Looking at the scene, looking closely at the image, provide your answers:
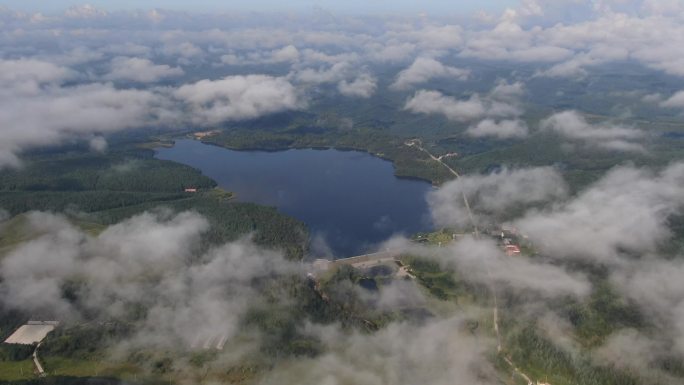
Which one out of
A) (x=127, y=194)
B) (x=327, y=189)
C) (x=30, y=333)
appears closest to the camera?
(x=30, y=333)

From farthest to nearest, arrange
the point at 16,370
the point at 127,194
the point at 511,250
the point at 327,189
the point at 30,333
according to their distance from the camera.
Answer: the point at 327,189, the point at 127,194, the point at 511,250, the point at 30,333, the point at 16,370

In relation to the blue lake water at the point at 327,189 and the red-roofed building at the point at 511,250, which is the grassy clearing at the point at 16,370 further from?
the red-roofed building at the point at 511,250

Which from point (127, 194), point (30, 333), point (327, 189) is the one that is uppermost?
point (30, 333)

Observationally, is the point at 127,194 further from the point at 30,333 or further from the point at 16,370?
the point at 16,370

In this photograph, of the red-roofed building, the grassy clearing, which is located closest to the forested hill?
the grassy clearing

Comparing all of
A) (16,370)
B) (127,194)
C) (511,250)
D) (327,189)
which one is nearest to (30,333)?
(16,370)

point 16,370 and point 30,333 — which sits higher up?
point 16,370

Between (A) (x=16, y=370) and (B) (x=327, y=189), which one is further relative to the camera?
(B) (x=327, y=189)
